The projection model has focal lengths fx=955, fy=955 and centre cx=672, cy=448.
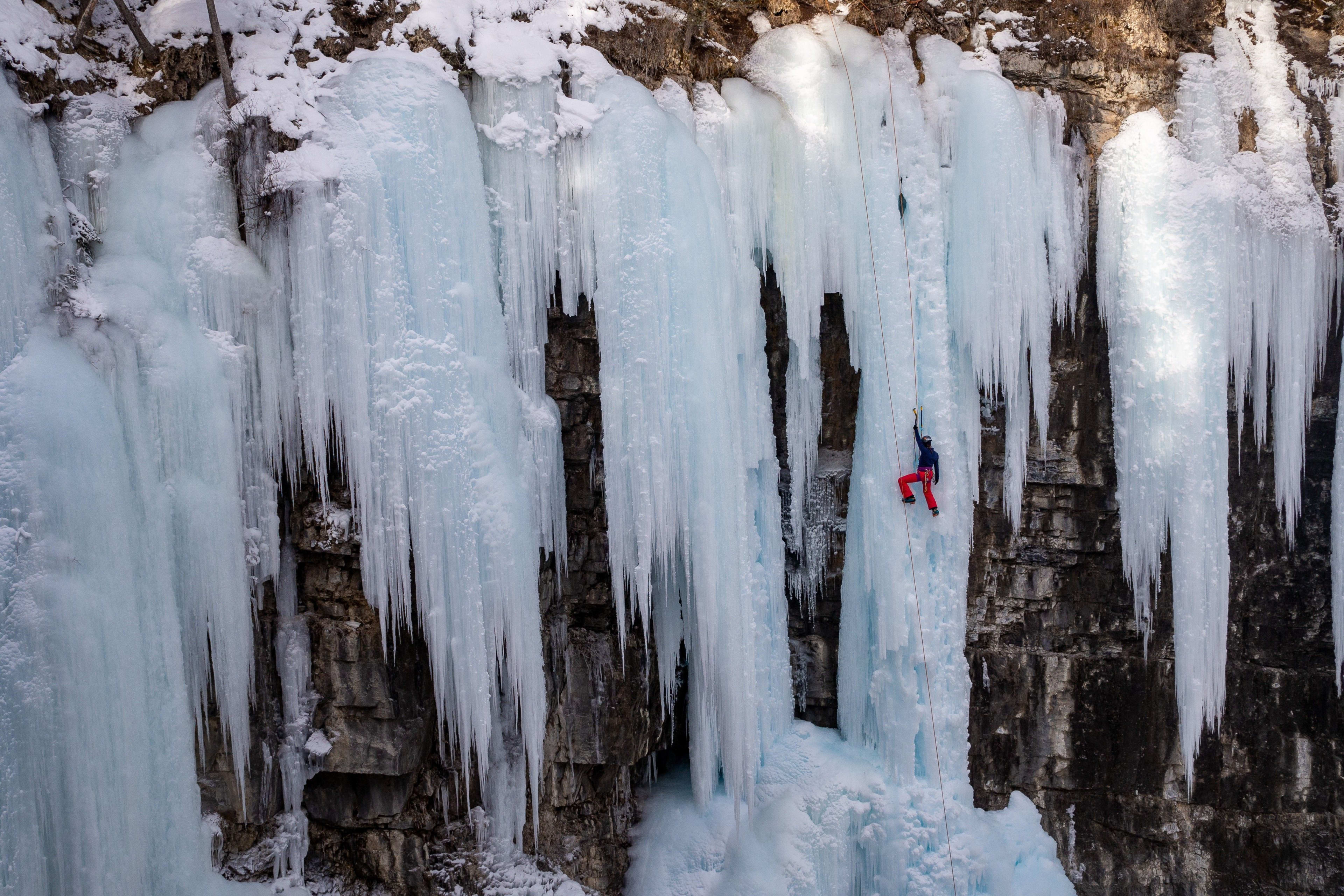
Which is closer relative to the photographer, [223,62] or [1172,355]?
[223,62]

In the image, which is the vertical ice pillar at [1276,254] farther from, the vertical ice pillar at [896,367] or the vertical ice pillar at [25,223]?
the vertical ice pillar at [25,223]

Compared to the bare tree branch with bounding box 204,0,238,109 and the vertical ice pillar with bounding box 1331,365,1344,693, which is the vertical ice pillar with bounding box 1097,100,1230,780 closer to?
the vertical ice pillar with bounding box 1331,365,1344,693

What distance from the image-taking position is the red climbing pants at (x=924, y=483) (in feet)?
22.7

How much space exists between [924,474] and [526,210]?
336cm

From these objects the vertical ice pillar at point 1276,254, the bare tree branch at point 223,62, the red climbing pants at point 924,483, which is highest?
the bare tree branch at point 223,62

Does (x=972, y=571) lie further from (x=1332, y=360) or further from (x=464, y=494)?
(x=464, y=494)

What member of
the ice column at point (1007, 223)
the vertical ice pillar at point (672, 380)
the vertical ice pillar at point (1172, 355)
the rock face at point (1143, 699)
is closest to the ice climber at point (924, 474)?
the ice column at point (1007, 223)

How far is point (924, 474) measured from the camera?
6.94 m

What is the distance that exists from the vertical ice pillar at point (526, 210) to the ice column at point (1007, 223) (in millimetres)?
3035

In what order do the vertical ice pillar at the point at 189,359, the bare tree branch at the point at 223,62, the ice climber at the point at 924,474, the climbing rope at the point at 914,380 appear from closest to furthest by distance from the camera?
the vertical ice pillar at the point at 189,359
the bare tree branch at the point at 223,62
the ice climber at the point at 924,474
the climbing rope at the point at 914,380

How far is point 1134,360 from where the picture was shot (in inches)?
288

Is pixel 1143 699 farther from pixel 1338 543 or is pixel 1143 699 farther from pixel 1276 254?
pixel 1276 254

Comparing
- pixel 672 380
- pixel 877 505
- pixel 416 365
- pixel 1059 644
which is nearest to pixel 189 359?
pixel 416 365

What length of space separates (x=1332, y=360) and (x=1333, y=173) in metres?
1.47
